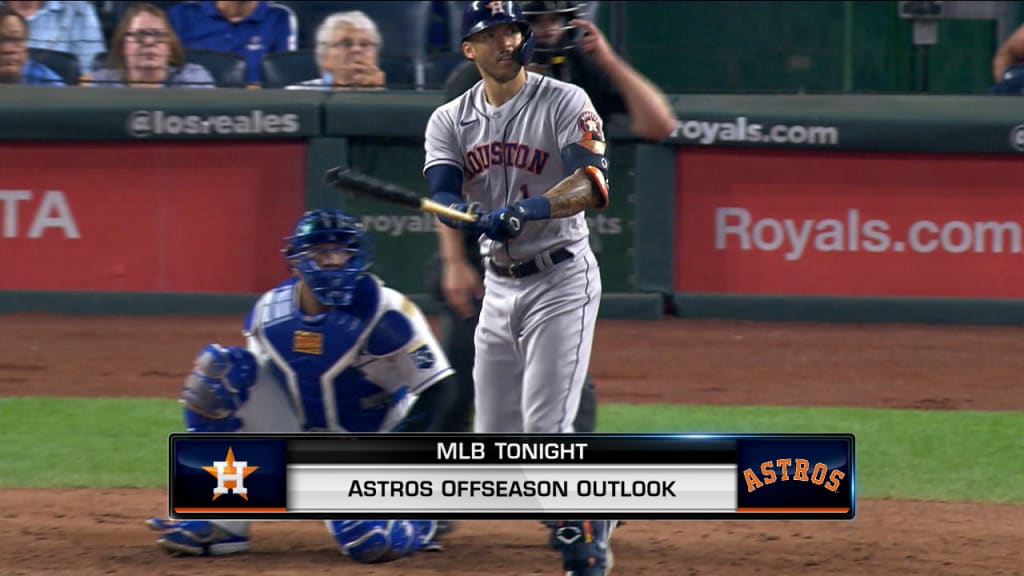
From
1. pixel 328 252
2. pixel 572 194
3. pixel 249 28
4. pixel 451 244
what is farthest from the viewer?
pixel 249 28

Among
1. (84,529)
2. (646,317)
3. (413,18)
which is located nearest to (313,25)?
(413,18)

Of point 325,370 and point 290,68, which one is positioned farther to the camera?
point 290,68

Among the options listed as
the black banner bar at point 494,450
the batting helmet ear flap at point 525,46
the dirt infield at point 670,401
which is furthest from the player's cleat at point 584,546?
the batting helmet ear flap at point 525,46

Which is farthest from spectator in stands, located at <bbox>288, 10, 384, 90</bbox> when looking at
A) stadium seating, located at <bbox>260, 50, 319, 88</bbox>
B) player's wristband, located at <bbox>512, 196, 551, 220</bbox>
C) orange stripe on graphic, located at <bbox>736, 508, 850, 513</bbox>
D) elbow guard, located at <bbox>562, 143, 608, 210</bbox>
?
orange stripe on graphic, located at <bbox>736, 508, 850, 513</bbox>

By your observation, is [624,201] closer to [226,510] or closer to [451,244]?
[451,244]

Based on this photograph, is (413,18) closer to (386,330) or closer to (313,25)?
(313,25)

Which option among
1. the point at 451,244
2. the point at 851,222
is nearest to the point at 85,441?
the point at 451,244

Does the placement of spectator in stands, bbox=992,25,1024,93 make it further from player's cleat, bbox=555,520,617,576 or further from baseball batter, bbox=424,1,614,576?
player's cleat, bbox=555,520,617,576
